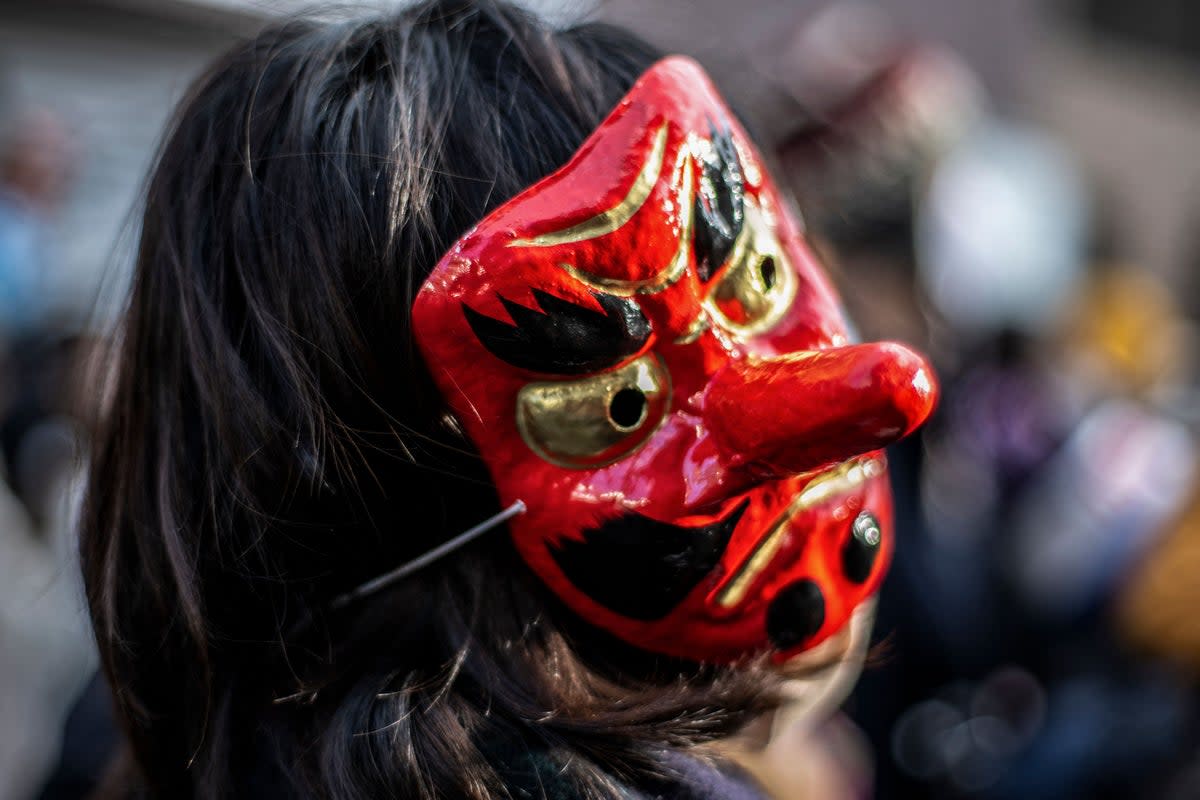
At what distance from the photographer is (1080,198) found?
9.60 meters

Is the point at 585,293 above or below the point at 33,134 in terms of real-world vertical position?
above

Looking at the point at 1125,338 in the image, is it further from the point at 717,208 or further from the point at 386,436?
the point at 386,436

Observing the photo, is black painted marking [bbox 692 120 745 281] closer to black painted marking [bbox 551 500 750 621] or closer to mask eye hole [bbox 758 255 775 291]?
mask eye hole [bbox 758 255 775 291]

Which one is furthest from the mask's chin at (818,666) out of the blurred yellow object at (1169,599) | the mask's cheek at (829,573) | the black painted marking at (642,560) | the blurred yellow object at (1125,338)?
the blurred yellow object at (1125,338)

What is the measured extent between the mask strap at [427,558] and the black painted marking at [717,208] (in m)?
0.24

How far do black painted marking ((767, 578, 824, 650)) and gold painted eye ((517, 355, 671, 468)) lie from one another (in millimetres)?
176

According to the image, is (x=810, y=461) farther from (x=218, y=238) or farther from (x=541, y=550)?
(x=218, y=238)

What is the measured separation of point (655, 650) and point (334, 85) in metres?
0.55

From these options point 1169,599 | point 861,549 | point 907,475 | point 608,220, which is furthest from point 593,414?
point 1169,599

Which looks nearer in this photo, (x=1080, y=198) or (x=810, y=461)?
(x=810, y=461)

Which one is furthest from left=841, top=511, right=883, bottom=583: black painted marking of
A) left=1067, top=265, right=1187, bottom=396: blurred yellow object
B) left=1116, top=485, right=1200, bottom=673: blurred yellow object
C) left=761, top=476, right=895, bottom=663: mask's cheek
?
left=1067, top=265, right=1187, bottom=396: blurred yellow object

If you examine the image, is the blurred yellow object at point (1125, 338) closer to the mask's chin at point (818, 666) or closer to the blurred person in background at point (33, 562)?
the mask's chin at point (818, 666)

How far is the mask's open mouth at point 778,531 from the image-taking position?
32.9 inches

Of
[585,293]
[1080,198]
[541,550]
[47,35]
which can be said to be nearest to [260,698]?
[541,550]
